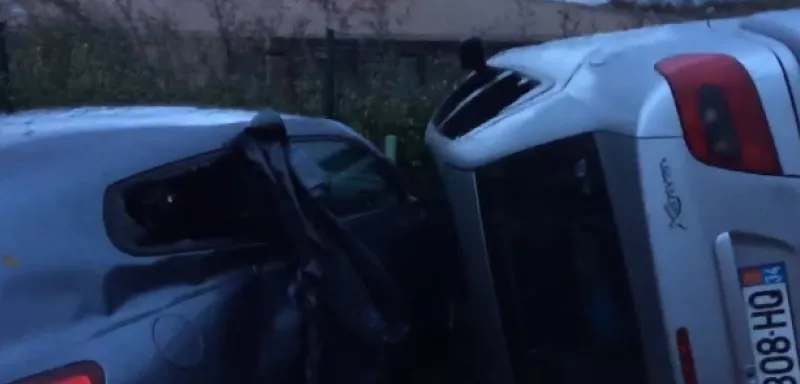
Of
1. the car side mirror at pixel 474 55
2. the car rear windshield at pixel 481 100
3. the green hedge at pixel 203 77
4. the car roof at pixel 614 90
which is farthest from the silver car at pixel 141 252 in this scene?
the green hedge at pixel 203 77

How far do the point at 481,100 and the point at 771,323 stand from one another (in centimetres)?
217

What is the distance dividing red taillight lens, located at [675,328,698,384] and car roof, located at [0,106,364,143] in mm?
1612

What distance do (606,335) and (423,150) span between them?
5281mm

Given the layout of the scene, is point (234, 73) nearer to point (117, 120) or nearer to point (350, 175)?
point (350, 175)

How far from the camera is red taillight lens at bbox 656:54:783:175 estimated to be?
3.39m

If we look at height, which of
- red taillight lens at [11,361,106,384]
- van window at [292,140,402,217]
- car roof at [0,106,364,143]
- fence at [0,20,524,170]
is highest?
fence at [0,20,524,170]

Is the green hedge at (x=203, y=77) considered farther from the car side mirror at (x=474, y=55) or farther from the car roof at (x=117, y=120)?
the car roof at (x=117, y=120)

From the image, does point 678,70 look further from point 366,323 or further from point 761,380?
point 366,323

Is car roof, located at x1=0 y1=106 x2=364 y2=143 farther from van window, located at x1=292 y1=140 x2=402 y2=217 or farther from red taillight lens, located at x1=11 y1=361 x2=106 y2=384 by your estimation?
red taillight lens, located at x1=11 y1=361 x2=106 y2=384

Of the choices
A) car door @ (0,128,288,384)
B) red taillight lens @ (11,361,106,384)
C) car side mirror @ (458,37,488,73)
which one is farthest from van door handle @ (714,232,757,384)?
car side mirror @ (458,37,488,73)

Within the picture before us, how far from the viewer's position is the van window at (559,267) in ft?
12.0

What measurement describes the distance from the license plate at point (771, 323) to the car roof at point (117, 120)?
1.75 meters

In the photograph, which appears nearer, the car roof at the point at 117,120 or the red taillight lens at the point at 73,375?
the red taillight lens at the point at 73,375

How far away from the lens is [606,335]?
380 centimetres
